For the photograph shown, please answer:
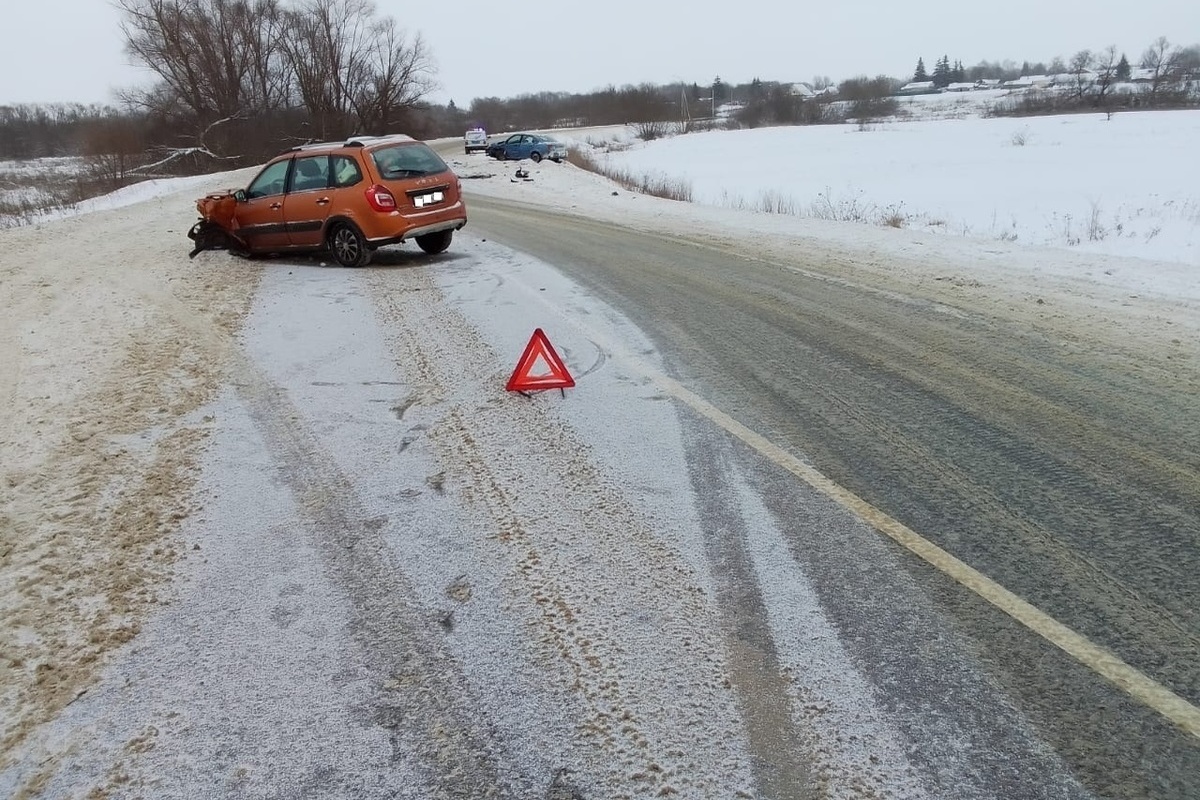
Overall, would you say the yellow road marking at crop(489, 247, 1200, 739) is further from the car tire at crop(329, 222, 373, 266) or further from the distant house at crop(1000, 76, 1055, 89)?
the distant house at crop(1000, 76, 1055, 89)

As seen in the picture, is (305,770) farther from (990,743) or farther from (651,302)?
(651,302)

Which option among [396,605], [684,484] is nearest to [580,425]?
[684,484]

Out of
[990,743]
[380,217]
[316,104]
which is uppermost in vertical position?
[316,104]

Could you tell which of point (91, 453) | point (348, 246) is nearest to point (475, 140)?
point (348, 246)

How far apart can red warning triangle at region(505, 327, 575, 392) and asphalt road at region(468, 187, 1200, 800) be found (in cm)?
86

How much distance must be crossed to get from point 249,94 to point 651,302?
57.1 metres

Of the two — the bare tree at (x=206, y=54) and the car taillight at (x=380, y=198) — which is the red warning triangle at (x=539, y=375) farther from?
the bare tree at (x=206, y=54)

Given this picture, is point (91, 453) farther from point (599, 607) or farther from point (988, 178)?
point (988, 178)

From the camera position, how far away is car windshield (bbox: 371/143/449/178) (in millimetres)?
10070

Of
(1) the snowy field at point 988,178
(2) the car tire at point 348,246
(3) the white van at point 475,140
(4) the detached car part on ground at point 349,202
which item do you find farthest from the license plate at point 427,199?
(3) the white van at point 475,140

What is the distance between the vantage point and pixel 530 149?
1467 inches

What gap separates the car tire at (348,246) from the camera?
33.9 feet

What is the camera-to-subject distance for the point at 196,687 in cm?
258

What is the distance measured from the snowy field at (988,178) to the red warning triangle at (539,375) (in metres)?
9.31
